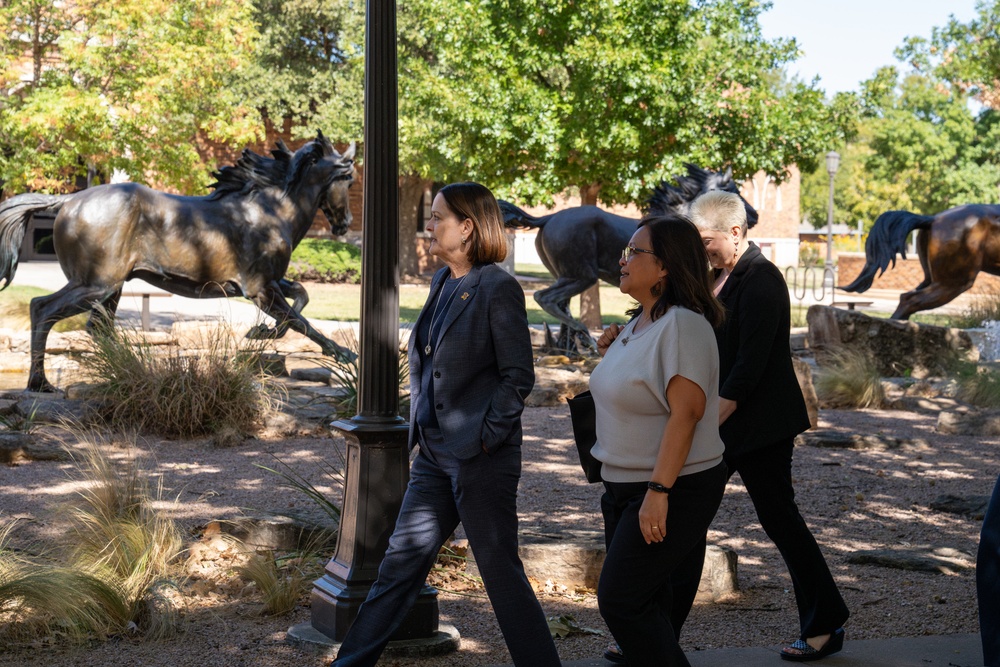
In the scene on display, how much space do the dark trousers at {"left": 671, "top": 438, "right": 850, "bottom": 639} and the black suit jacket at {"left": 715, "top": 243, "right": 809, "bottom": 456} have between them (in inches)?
3.2

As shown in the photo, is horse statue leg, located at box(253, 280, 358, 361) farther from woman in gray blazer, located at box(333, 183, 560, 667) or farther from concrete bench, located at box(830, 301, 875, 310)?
concrete bench, located at box(830, 301, 875, 310)

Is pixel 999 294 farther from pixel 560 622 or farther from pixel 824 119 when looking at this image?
pixel 560 622

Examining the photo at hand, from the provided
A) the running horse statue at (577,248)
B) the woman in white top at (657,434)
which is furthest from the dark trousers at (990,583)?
the running horse statue at (577,248)

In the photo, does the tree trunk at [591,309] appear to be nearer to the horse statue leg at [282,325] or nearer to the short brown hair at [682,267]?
the horse statue leg at [282,325]

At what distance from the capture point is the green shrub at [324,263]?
30.0m

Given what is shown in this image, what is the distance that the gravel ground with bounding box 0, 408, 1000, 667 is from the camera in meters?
4.54

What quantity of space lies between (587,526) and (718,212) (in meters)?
2.83

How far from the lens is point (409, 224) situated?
33.3 meters

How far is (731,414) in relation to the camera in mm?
4184

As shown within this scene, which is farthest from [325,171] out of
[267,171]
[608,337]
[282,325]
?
[608,337]

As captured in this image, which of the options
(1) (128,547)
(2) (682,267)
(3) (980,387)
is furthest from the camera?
(3) (980,387)

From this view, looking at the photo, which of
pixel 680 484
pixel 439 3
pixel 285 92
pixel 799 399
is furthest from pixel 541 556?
pixel 285 92

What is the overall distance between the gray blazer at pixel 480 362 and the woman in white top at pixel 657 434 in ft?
0.98

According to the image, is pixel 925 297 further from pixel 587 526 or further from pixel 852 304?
pixel 587 526
